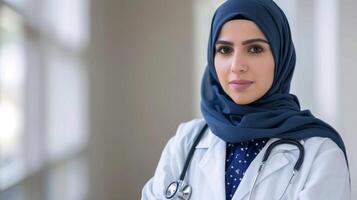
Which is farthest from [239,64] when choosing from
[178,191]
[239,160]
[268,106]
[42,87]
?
[42,87]

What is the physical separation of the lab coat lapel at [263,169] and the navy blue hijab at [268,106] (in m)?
0.04

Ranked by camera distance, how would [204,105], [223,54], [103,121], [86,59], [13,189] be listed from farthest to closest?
[103,121], [86,59], [13,189], [204,105], [223,54]

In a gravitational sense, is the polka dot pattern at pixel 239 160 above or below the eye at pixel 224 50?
below

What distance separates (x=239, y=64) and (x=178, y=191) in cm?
40

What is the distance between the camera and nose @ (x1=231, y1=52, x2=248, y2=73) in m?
1.23

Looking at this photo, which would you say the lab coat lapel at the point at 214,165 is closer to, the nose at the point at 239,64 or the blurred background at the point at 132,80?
the nose at the point at 239,64

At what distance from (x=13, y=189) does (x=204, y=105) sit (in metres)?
0.78

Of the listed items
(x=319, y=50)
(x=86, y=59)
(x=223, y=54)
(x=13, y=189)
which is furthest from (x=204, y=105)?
(x=319, y=50)

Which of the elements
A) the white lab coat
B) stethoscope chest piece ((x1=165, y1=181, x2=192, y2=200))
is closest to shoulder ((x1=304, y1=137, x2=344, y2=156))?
the white lab coat

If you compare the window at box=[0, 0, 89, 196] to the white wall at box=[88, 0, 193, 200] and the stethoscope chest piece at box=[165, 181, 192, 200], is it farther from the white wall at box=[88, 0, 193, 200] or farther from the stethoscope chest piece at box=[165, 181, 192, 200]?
the stethoscope chest piece at box=[165, 181, 192, 200]

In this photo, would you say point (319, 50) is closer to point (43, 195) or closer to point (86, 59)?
point (86, 59)

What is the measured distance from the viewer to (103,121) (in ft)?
7.78

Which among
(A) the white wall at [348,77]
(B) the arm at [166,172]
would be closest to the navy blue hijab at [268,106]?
(B) the arm at [166,172]

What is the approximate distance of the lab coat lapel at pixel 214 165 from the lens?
4.09ft
